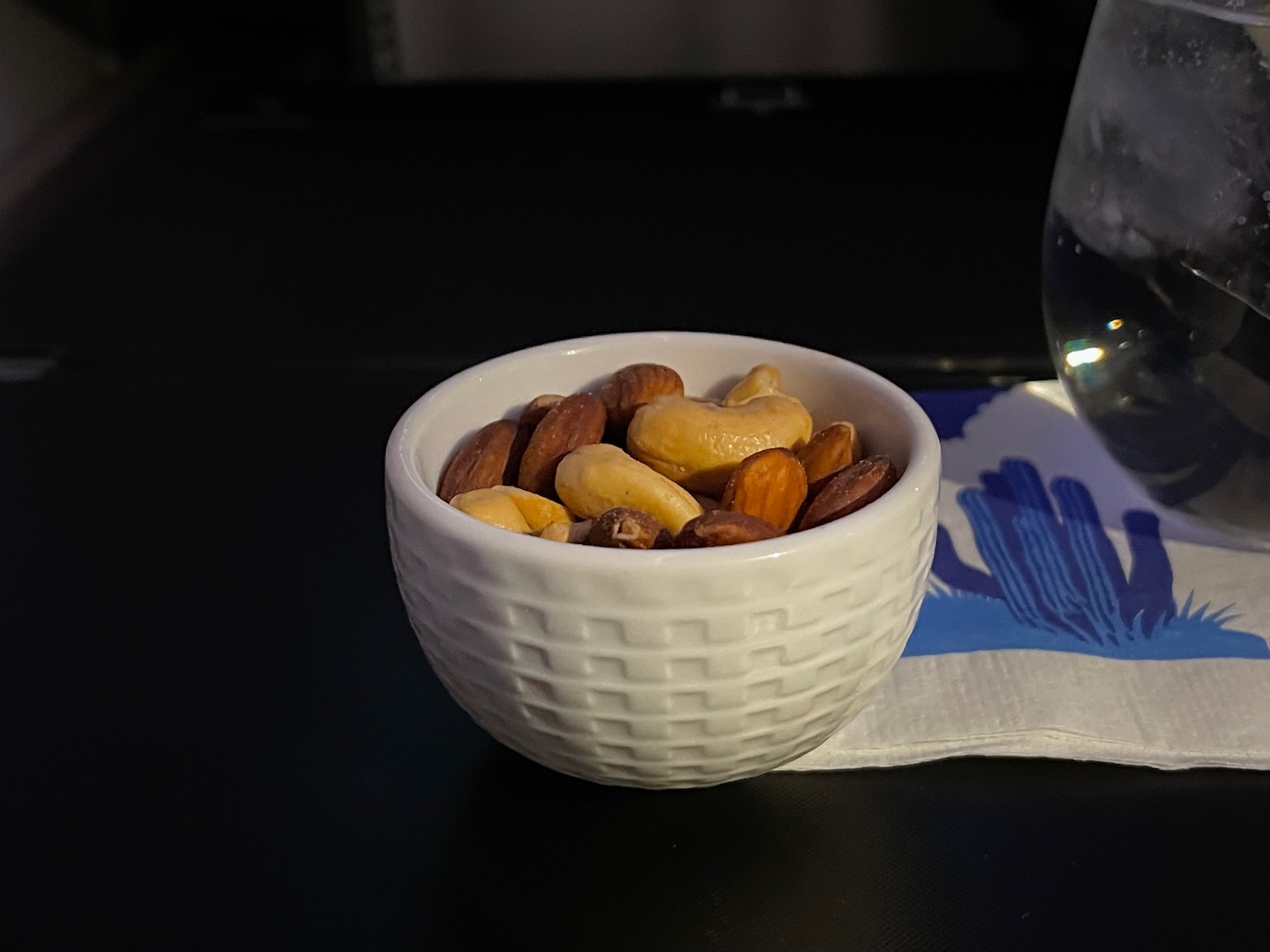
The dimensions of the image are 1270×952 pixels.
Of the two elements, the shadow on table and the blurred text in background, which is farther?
the blurred text in background

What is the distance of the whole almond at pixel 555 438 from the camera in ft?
1.00

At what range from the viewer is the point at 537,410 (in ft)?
1.06

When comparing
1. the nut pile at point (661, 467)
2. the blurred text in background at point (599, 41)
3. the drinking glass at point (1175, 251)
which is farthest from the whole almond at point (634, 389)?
the blurred text in background at point (599, 41)

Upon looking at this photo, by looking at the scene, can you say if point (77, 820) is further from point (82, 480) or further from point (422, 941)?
point (82, 480)

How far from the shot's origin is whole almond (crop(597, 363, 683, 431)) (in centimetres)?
Result: 32

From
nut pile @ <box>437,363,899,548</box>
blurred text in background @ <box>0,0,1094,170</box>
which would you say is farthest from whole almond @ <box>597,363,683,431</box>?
blurred text in background @ <box>0,0,1094,170</box>

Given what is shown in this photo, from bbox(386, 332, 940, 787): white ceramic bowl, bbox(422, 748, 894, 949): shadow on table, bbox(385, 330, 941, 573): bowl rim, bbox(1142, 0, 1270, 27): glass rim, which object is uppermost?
bbox(1142, 0, 1270, 27): glass rim

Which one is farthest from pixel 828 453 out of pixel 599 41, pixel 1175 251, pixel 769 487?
pixel 599 41

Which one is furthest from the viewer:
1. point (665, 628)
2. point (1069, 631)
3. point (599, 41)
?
point (599, 41)

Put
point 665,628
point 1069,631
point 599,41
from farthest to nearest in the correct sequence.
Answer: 1. point 599,41
2. point 1069,631
3. point 665,628

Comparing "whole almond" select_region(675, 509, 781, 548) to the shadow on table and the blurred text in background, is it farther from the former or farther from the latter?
the blurred text in background

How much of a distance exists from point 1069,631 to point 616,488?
14 centimetres

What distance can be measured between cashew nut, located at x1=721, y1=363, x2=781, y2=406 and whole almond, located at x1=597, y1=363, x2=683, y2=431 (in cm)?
1

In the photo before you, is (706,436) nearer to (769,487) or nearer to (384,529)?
(769,487)
